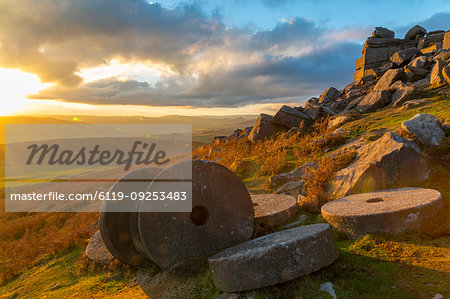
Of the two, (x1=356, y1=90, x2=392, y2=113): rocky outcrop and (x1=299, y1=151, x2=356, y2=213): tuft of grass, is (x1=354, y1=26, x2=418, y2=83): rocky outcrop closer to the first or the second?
(x1=356, y1=90, x2=392, y2=113): rocky outcrop

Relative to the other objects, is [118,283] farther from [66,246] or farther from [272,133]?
[272,133]

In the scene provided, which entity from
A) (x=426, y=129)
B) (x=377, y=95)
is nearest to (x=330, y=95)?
(x=377, y=95)

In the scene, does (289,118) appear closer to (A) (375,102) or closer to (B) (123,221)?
(A) (375,102)

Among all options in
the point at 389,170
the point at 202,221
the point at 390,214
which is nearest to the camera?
the point at 390,214

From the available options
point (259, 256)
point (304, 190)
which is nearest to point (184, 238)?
point (259, 256)

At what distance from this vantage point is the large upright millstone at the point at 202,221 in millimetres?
4504

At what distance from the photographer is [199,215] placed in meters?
5.12

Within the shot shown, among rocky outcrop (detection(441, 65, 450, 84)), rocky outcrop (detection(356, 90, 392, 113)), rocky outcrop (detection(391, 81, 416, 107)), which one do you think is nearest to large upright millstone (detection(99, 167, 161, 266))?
rocky outcrop (detection(356, 90, 392, 113))

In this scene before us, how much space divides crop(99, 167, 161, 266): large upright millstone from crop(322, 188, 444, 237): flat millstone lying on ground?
352 cm

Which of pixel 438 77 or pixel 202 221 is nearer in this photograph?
pixel 202 221

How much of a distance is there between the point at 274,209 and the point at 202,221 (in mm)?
1968

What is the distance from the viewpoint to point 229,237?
16.1 feet

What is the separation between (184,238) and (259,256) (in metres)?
1.52

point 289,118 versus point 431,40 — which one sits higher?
point 431,40
